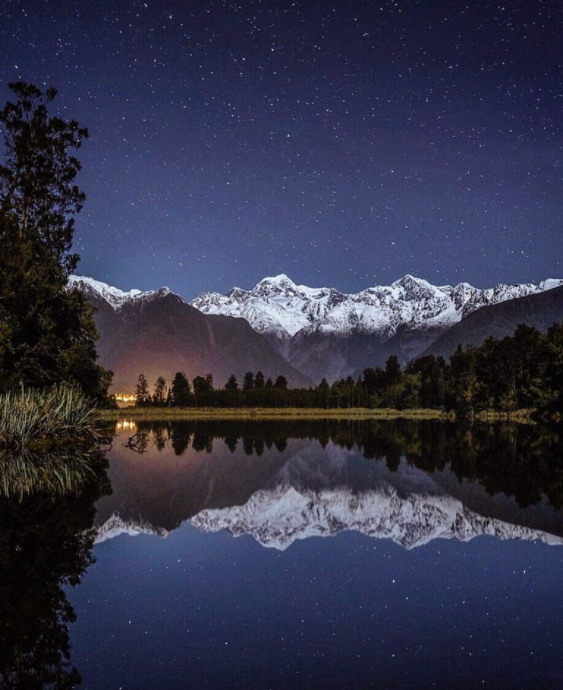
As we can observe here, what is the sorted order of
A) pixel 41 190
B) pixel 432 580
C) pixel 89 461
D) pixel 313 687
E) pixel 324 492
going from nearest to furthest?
1. pixel 313 687
2. pixel 432 580
3. pixel 324 492
4. pixel 89 461
5. pixel 41 190

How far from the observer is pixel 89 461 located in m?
36.4

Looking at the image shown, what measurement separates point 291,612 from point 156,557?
533cm

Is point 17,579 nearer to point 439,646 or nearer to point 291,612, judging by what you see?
point 291,612

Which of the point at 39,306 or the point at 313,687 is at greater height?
the point at 39,306

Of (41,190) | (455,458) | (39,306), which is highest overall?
(41,190)

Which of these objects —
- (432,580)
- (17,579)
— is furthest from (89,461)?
(432,580)

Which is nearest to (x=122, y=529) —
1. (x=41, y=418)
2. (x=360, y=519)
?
(x=360, y=519)

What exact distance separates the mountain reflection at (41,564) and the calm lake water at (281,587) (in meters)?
0.05

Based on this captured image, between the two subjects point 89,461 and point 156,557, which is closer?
point 156,557

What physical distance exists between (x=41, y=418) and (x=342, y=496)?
1898 centimetres

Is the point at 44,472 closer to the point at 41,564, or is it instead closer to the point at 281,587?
the point at 41,564

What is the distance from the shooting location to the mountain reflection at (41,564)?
866 cm

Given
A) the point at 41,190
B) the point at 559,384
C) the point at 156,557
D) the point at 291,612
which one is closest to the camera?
the point at 291,612

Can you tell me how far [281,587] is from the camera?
12.7 metres
